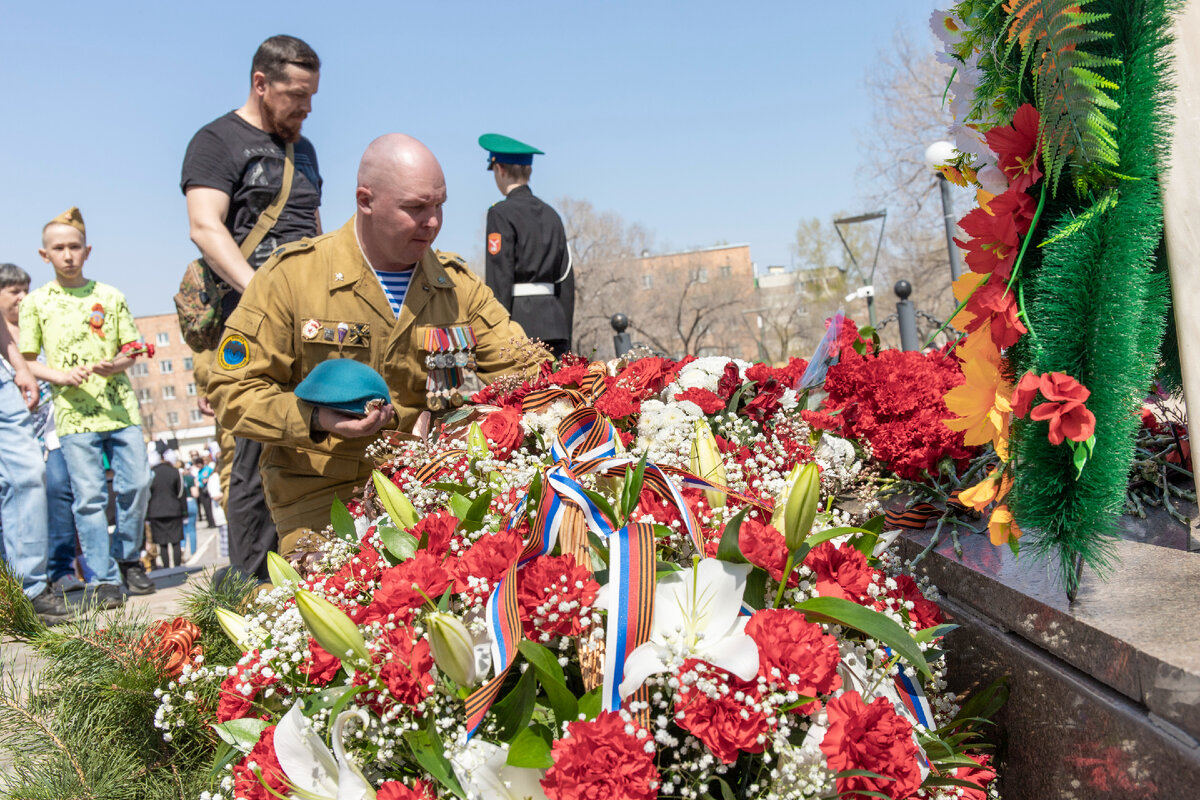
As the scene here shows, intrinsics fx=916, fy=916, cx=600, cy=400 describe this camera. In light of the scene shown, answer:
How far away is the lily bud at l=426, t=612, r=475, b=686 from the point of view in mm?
1317

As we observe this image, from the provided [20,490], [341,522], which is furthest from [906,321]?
[341,522]

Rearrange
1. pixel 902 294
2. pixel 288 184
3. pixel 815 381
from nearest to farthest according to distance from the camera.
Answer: pixel 815 381 → pixel 288 184 → pixel 902 294

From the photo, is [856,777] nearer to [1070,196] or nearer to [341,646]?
[341,646]

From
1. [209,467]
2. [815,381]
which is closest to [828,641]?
[815,381]

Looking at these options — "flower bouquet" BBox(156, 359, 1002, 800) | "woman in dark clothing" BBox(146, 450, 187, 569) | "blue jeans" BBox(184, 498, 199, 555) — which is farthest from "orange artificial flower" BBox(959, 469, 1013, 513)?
"blue jeans" BBox(184, 498, 199, 555)

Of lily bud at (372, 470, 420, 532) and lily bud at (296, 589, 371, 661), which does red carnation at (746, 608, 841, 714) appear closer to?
lily bud at (296, 589, 371, 661)

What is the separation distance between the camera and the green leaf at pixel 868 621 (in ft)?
4.33

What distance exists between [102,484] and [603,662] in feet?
17.1

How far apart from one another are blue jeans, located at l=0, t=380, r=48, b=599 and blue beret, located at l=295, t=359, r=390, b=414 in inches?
135

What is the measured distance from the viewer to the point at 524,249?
5297 mm

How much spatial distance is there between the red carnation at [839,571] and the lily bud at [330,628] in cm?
72

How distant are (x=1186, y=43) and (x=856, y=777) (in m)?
1.19

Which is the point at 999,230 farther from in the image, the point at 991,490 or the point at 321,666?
the point at 321,666

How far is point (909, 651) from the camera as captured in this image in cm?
132
